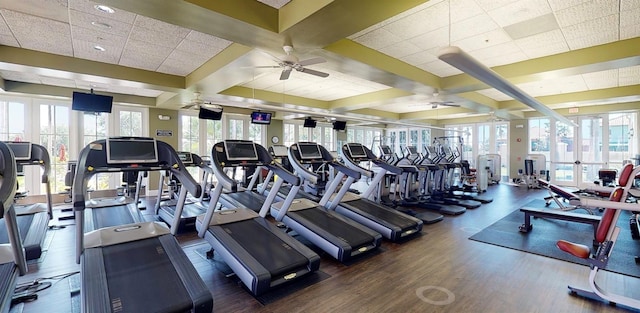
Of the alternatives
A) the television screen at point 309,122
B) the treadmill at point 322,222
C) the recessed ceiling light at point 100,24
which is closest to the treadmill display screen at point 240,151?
the treadmill at point 322,222

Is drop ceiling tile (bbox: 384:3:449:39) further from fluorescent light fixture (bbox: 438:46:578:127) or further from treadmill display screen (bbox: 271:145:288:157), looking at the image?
treadmill display screen (bbox: 271:145:288:157)

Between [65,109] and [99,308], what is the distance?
7.99 m

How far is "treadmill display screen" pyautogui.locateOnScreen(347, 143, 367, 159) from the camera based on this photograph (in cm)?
562

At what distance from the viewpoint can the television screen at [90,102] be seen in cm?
661

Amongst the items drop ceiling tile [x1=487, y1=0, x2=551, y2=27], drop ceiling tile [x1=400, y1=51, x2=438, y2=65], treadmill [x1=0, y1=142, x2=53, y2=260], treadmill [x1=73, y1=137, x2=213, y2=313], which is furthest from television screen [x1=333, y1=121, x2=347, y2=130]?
treadmill [x1=73, y1=137, x2=213, y2=313]

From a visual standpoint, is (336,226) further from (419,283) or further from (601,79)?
(601,79)

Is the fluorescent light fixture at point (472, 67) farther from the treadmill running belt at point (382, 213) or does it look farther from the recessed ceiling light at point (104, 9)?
the recessed ceiling light at point (104, 9)

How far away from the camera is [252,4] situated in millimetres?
3299

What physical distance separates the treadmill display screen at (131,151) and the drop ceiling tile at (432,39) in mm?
3855

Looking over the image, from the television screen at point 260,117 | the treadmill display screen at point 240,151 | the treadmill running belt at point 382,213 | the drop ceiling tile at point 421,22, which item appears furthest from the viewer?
the television screen at point 260,117

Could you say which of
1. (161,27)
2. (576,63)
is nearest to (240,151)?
(161,27)

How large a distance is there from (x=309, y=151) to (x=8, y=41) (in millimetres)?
4762

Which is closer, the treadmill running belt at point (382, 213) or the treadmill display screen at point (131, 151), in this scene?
the treadmill display screen at point (131, 151)

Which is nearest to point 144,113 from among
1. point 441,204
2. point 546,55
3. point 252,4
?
point 252,4
